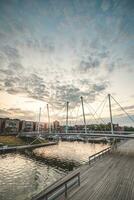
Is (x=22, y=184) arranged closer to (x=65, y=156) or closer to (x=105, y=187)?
(x=105, y=187)

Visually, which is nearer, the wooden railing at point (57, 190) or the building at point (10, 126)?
the wooden railing at point (57, 190)

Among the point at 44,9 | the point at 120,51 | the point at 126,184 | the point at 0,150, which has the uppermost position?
the point at 44,9

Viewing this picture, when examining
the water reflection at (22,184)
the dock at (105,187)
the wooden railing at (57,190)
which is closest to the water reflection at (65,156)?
the water reflection at (22,184)

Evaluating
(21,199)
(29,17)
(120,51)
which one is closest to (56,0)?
(29,17)

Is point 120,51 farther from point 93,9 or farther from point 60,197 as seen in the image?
point 60,197

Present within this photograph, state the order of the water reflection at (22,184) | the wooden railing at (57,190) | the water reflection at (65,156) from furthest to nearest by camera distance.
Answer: the water reflection at (65,156) < the water reflection at (22,184) < the wooden railing at (57,190)

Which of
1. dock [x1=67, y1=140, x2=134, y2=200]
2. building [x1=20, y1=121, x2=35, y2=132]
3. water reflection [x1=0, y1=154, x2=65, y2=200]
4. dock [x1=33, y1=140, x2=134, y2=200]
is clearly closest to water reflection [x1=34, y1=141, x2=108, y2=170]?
water reflection [x1=0, y1=154, x2=65, y2=200]

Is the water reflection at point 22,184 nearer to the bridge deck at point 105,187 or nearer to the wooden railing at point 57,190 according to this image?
the wooden railing at point 57,190

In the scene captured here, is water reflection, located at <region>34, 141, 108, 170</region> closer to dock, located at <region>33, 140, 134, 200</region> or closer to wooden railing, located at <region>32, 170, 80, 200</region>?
dock, located at <region>33, 140, 134, 200</region>

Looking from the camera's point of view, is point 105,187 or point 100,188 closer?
point 100,188

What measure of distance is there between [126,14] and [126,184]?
788 inches

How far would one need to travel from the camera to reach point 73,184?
12.3m

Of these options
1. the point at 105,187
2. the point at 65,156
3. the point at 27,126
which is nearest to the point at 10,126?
the point at 27,126

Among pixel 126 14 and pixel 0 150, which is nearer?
pixel 126 14
